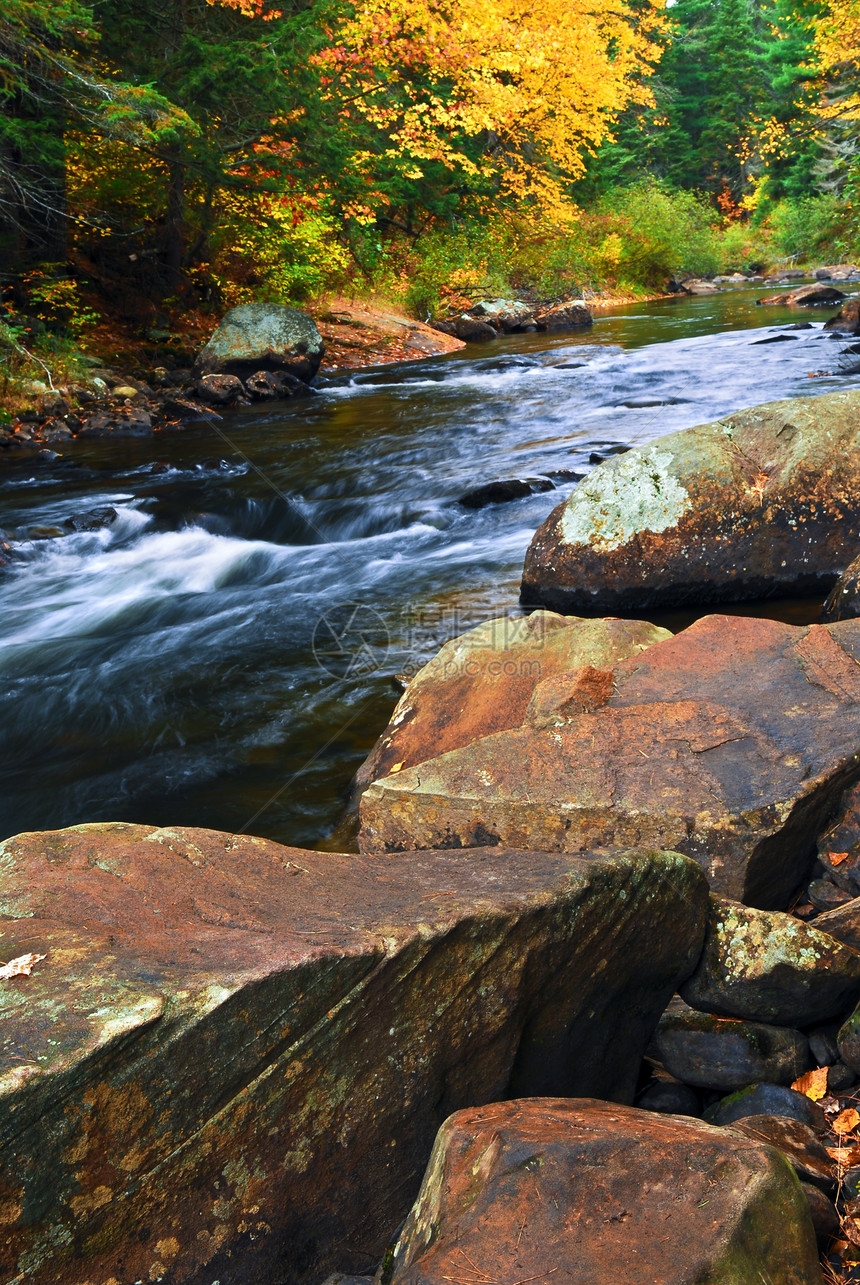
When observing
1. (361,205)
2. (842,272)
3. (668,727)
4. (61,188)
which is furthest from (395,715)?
(842,272)

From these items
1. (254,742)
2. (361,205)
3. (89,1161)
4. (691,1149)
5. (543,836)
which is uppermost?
(361,205)

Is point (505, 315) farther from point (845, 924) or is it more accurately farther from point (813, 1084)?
point (813, 1084)

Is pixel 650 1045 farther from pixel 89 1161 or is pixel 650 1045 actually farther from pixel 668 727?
pixel 89 1161

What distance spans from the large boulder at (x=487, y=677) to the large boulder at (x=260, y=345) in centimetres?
1263

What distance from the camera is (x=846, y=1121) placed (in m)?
2.15

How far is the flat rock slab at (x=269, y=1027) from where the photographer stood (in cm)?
148

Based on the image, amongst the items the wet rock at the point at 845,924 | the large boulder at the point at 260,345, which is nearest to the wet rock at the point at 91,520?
the large boulder at the point at 260,345

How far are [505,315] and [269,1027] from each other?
79.4ft

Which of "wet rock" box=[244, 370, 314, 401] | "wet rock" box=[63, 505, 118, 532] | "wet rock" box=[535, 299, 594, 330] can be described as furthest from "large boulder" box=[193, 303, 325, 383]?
"wet rock" box=[535, 299, 594, 330]

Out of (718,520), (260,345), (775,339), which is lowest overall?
(718,520)

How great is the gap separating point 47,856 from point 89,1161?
2.82ft

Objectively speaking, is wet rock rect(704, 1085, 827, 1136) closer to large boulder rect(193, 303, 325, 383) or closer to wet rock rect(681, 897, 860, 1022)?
wet rock rect(681, 897, 860, 1022)

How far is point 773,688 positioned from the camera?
354cm

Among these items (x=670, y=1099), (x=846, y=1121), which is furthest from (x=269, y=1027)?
(x=846, y=1121)
